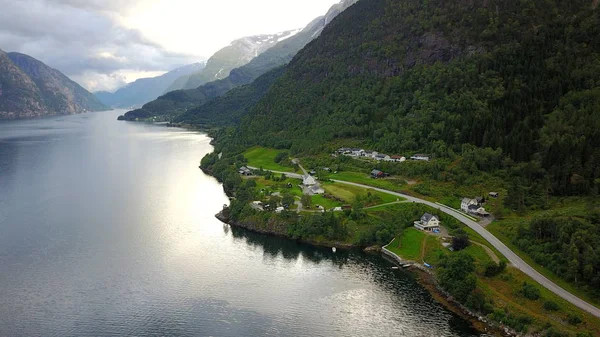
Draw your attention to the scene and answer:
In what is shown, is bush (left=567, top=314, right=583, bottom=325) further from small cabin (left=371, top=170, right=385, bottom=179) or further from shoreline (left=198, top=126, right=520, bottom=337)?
small cabin (left=371, top=170, right=385, bottom=179)

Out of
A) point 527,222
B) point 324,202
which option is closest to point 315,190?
point 324,202

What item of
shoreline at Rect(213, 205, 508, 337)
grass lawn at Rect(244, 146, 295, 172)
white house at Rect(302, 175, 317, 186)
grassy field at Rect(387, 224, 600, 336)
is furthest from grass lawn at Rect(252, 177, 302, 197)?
grassy field at Rect(387, 224, 600, 336)

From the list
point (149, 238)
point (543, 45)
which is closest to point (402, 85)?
point (543, 45)

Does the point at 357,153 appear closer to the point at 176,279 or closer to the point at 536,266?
the point at 536,266

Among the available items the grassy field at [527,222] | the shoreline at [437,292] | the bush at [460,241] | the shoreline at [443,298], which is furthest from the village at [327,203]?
the shoreline at [443,298]

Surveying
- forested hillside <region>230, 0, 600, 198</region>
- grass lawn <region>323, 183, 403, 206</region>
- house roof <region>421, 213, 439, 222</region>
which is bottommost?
house roof <region>421, 213, 439, 222</region>

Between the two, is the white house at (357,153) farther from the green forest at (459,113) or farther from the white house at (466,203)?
the white house at (466,203)

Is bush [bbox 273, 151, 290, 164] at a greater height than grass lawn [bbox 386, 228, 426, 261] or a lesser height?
greater
